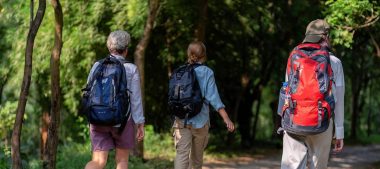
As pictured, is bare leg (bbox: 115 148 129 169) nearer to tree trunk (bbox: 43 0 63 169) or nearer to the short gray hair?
the short gray hair

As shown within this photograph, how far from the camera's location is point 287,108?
5359 mm

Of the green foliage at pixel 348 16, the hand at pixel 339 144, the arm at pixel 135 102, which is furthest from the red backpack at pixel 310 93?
the green foliage at pixel 348 16

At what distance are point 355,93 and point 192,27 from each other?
14276mm

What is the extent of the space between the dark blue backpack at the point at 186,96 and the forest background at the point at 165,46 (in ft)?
12.6

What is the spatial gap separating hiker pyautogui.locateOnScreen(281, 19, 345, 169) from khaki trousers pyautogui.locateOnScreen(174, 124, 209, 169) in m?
1.66

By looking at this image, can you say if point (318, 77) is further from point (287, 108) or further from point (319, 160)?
point (319, 160)

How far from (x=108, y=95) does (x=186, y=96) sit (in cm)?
124

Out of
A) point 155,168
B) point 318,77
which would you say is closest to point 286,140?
point 318,77

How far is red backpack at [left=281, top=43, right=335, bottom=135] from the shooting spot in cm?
520

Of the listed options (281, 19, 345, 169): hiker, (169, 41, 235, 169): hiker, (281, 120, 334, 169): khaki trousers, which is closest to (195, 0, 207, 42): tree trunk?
(169, 41, 235, 169): hiker

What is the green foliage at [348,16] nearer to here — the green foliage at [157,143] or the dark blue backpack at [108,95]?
the green foliage at [157,143]

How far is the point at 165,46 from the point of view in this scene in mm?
→ 16438

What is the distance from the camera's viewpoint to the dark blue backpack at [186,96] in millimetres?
6828

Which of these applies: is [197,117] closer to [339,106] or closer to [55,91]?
[339,106]
